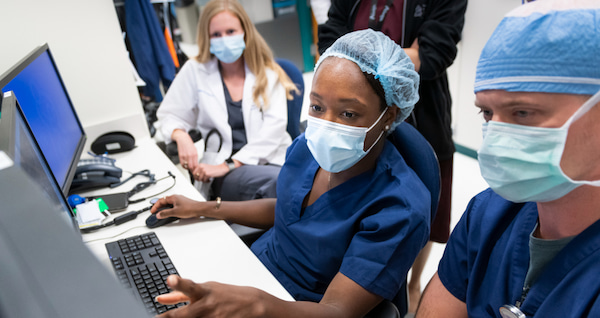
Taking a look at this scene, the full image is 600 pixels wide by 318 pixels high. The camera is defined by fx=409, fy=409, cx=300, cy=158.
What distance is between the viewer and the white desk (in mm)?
1044

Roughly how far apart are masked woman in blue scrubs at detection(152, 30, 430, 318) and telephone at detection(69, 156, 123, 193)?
28.6 inches

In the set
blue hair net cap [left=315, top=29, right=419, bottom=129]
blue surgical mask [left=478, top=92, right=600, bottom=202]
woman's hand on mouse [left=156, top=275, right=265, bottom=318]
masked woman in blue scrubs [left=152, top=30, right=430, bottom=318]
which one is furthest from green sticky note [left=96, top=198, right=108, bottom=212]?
blue surgical mask [left=478, top=92, right=600, bottom=202]

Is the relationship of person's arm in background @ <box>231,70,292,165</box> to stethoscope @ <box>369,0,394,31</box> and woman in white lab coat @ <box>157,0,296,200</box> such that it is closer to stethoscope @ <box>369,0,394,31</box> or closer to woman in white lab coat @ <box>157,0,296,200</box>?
woman in white lab coat @ <box>157,0,296,200</box>

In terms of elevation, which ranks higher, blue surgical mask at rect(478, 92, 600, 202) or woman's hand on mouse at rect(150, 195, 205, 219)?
blue surgical mask at rect(478, 92, 600, 202)

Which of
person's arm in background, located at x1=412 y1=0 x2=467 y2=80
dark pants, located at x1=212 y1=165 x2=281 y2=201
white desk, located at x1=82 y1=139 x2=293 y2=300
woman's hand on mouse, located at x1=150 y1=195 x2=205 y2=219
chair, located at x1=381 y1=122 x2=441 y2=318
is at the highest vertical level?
person's arm in background, located at x1=412 y1=0 x2=467 y2=80

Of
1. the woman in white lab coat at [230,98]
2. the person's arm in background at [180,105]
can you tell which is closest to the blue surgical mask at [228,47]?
the woman in white lab coat at [230,98]

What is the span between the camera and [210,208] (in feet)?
4.29

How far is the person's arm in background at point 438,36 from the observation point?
1.48 meters

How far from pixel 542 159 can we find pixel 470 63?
227 cm

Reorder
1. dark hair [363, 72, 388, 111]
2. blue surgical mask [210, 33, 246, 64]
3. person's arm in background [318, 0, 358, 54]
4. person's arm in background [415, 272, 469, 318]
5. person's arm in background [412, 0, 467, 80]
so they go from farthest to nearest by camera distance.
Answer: blue surgical mask [210, 33, 246, 64], person's arm in background [318, 0, 358, 54], person's arm in background [412, 0, 467, 80], dark hair [363, 72, 388, 111], person's arm in background [415, 272, 469, 318]

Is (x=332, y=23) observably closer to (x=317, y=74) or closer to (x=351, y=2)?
(x=351, y=2)

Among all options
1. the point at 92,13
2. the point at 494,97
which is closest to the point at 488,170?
the point at 494,97

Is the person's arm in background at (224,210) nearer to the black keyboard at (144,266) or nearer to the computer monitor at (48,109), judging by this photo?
the black keyboard at (144,266)

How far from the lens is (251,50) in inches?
79.3
